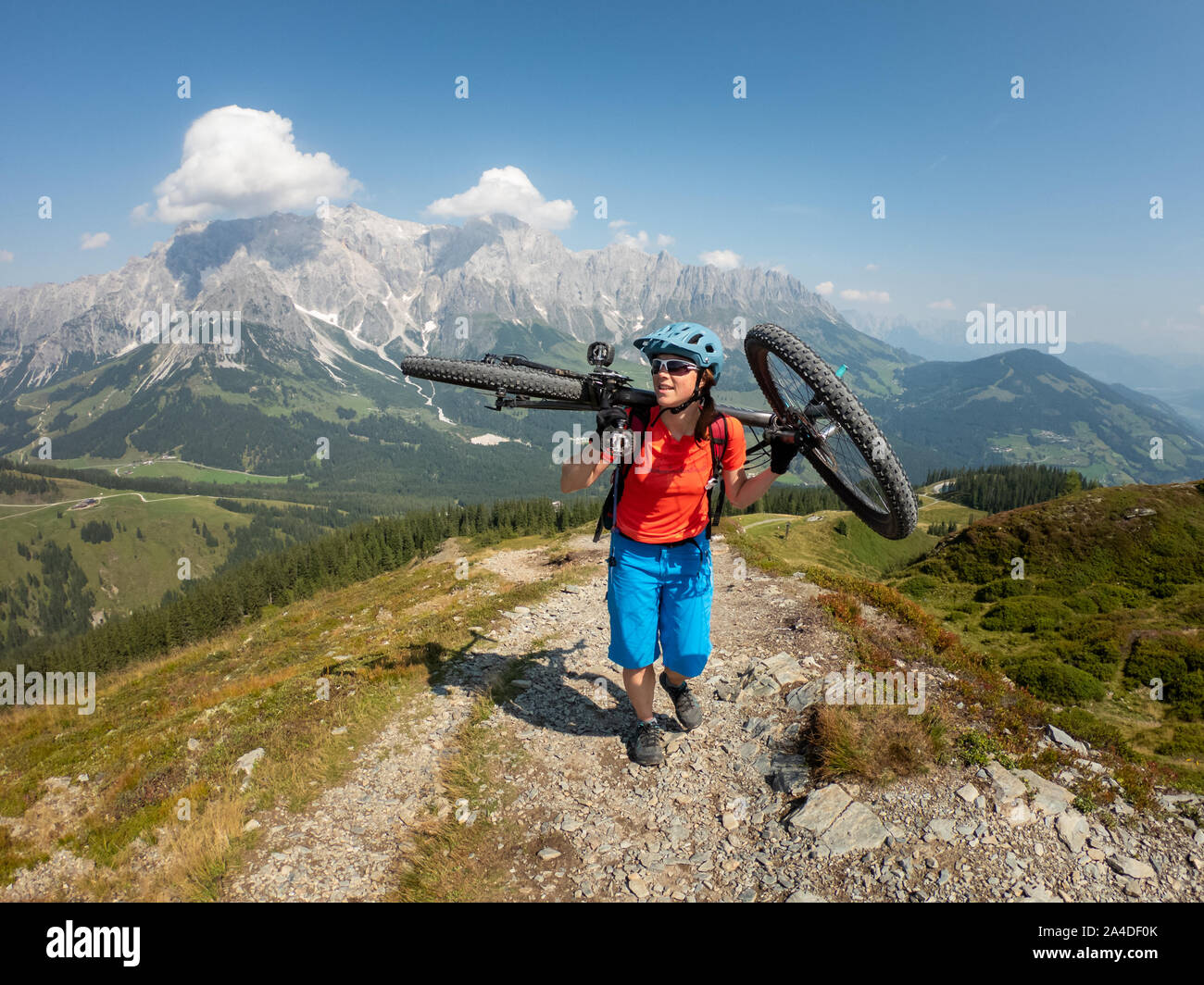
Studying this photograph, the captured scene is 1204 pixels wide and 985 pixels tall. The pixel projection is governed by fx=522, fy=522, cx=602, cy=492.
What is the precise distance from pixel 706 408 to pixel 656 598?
278cm

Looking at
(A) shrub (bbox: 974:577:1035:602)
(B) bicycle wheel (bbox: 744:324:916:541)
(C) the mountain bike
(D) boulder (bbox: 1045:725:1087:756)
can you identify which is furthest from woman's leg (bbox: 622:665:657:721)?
(A) shrub (bbox: 974:577:1035:602)

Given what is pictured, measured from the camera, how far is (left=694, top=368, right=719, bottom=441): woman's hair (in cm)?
688

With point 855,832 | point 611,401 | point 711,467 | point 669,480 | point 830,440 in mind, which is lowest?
point 855,832

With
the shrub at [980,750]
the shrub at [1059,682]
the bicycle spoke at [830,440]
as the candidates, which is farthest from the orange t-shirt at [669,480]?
the shrub at [1059,682]

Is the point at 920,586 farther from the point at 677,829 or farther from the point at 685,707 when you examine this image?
the point at 677,829

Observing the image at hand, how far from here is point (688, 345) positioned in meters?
6.77

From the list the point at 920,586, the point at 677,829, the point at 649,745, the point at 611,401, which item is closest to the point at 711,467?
the point at 611,401

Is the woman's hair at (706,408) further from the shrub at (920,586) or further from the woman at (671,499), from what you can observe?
the shrub at (920,586)

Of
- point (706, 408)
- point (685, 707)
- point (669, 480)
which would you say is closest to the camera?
point (706, 408)

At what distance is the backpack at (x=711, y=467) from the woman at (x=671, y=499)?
0.07 m

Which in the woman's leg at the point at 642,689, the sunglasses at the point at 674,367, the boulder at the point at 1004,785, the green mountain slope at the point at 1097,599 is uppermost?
the sunglasses at the point at 674,367

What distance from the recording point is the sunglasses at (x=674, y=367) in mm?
6703
